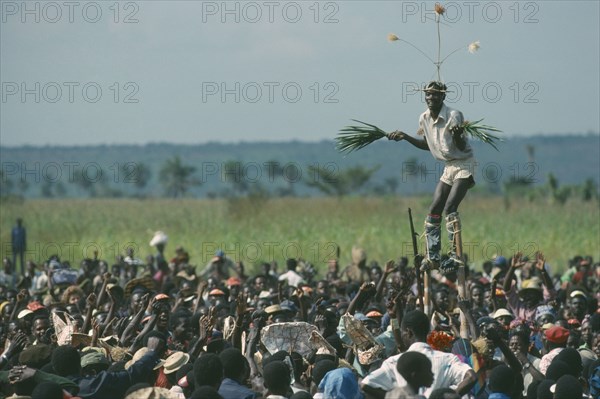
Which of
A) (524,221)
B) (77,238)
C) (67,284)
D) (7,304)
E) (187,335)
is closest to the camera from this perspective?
(187,335)

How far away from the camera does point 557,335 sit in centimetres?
1205

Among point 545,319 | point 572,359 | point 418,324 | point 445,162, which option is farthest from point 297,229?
point 418,324

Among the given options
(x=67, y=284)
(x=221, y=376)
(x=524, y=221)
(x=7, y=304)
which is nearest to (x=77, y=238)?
(x=524, y=221)

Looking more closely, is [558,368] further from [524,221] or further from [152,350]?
[524,221]

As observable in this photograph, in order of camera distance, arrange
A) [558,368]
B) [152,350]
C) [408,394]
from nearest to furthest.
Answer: [408,394], [558,368], [152,350]

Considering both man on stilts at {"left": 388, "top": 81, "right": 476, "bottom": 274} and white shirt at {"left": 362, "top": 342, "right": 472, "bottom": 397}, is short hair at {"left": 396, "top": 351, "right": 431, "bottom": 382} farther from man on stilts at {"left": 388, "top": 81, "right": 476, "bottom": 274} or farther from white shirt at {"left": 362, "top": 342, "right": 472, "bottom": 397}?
man on stilts at {"left": 388, "top": 81, "right": 476, "bottom": 274}

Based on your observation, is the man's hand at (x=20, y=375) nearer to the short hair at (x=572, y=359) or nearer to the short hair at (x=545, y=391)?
the short hair at (x=545, y=391)

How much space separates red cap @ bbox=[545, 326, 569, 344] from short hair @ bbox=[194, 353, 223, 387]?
11.8 feet

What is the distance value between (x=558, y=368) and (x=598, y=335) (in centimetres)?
355

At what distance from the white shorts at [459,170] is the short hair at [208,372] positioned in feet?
15.2

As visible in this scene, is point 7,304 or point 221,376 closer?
point 221,376

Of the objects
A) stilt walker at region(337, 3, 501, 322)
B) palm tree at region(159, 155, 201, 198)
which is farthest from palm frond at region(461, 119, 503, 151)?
palm tree at region(159, 155, 201, 198)

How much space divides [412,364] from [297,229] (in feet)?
135

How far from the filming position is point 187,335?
13.6 meters
